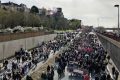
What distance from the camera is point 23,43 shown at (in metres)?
67.9

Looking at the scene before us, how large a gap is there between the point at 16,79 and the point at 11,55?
99.0ft

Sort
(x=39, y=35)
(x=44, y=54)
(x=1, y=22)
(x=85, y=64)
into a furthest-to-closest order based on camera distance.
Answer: (x=1, y=22)
(x=39, y=35)
(x=44, y=54)
(x=85, y=64)

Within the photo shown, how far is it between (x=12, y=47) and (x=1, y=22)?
42425 millimetres

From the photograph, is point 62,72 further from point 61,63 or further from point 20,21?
point 20,21

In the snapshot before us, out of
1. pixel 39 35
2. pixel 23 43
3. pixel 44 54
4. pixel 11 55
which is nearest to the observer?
pixel 44 54

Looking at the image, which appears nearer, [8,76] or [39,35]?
[8,76]

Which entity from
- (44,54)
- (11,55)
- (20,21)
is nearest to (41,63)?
(44,54)

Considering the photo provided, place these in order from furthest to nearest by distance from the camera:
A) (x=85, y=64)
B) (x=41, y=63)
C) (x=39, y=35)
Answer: (x=39, y=35)
(x=41, y=63)
(x=85, y=64)

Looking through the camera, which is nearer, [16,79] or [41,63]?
[16,79]

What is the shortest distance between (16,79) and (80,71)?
7175 millimetres

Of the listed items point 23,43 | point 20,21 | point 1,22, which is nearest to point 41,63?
point 23,43

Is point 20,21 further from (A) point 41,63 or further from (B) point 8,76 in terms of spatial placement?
(B) point 8,76

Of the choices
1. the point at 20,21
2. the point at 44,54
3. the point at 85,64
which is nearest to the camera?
the point at 85,64

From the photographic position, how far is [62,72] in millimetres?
32156
